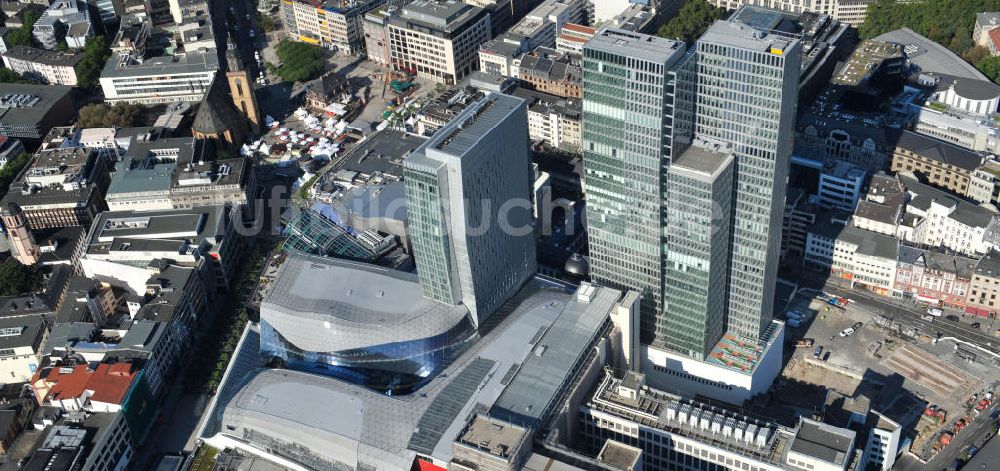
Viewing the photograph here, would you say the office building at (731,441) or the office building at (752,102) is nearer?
the office building at (752,102)

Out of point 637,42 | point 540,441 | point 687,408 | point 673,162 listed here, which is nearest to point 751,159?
point 673,162

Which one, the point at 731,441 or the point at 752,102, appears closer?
the point at 752,102

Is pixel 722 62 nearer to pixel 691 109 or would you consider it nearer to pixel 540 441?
pixel 691 109

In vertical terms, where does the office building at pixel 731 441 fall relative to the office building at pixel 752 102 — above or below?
below

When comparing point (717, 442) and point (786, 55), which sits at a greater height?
point (786, 55)

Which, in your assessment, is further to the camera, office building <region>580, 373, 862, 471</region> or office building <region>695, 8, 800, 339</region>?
office building <region>580, 373, 862, 471</region>

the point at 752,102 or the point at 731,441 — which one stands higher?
the point at 752,102

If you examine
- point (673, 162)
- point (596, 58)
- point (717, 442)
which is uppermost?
point (596, 58)

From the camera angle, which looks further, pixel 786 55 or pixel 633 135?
pixel 633 135

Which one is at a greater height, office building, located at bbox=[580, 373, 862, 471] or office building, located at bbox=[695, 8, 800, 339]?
office building, located at bbox=[695, 8, 800, 339]

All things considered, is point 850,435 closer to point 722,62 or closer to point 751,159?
point 751,159
